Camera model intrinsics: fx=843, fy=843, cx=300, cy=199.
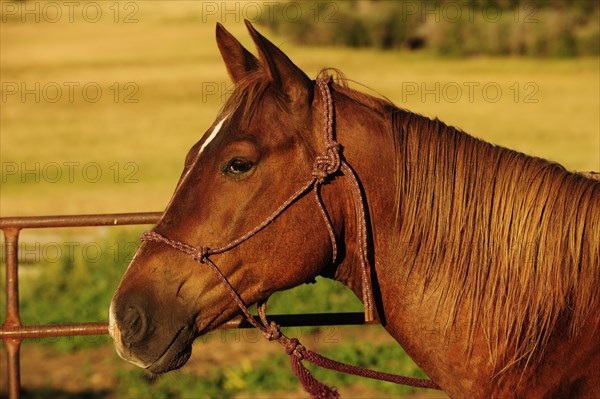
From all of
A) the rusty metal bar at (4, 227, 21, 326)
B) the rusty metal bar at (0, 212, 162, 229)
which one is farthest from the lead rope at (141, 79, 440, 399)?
the rusty metal bar at (4, 227, 21, 326)

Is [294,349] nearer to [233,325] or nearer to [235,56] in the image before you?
[233,325]

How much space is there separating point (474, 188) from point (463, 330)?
0.49m

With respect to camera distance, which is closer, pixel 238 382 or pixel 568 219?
pixel 568 219

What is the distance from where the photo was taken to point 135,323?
2854mm

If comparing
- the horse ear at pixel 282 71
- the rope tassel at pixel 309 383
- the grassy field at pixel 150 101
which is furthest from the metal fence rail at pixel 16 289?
the grassy field at pixel 150 101

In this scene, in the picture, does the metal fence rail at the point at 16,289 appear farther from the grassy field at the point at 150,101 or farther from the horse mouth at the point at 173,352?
the grassy field at the point at 150,101

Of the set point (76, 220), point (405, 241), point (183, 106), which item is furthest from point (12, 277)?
point (183, 106)

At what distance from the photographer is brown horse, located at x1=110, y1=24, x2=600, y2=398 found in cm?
285

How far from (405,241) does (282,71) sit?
0.73 m

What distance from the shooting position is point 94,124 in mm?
22797

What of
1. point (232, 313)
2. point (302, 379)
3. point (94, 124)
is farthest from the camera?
point (94, 124)

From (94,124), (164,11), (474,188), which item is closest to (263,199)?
(474,188)

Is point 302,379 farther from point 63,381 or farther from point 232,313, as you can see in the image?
point 63,381

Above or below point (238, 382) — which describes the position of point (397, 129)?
above
